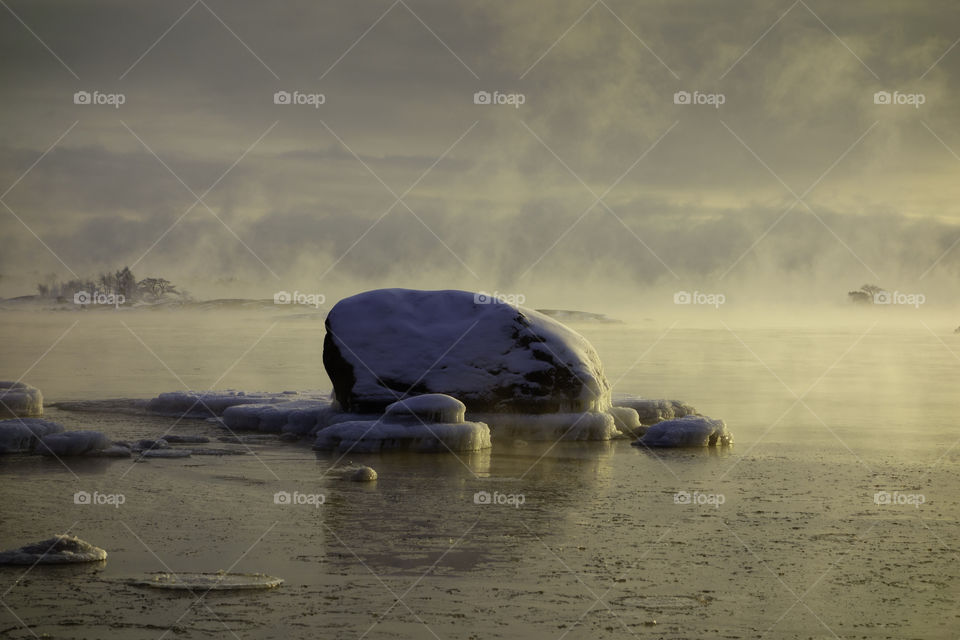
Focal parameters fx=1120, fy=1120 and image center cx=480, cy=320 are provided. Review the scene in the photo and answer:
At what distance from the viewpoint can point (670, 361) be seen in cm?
6047

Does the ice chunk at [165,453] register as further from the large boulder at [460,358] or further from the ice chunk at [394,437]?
the large boulder at [460,358]

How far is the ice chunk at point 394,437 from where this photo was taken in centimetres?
2552

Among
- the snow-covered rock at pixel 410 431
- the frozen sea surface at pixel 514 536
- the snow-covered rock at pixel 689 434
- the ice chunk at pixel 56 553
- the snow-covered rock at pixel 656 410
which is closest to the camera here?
the frozen sea surface at pixel 514 536

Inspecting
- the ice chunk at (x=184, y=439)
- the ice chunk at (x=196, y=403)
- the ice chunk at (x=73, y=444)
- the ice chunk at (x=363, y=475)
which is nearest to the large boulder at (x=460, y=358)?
the ice chunk at (x=184, y=439)

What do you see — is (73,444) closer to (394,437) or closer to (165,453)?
(165,453)

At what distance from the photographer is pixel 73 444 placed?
24031 millimetres

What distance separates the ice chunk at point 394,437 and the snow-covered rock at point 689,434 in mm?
5264

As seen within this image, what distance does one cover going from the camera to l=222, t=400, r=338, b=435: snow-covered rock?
28938 millimetres

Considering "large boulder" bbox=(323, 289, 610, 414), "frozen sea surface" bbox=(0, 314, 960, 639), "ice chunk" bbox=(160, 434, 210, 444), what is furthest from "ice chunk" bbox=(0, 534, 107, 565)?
"large boulder" bbox=(323, 289, 610, 414)

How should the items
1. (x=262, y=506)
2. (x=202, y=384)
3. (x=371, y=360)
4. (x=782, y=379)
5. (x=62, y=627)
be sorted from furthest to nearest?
1. (x=782, y=379)
2. (x=202, y=384)
3. (x=371, y=360)
4. (x=262, y=506)
5. (x=62, y=627)

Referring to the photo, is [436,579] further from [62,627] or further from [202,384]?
[202,384]

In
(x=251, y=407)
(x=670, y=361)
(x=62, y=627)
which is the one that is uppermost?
(x=670, y=361)

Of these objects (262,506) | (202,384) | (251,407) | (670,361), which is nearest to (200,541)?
(262,506)

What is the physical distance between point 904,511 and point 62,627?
1396 cm
